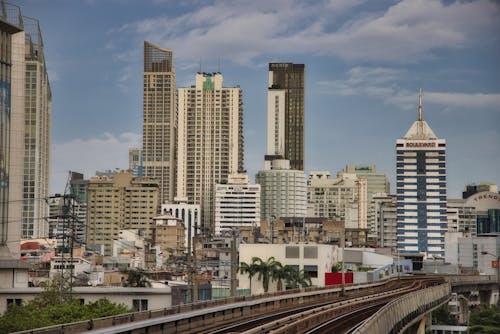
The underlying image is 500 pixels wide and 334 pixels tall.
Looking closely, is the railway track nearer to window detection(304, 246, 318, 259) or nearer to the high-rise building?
the high-rise building

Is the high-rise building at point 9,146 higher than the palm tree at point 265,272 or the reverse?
higher

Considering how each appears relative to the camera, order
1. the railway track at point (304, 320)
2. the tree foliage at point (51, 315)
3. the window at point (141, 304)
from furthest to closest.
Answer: the window at point (141, 304), the tree foliage at point (51, 315), the railway track at point (304, 320)

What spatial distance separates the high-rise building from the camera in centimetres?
12138

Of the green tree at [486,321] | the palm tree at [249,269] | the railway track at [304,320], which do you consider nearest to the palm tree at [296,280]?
the palm tree at [249,269]

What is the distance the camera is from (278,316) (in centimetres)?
7275

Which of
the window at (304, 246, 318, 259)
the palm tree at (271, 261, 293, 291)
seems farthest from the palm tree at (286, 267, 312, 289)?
the window at (304, 246, 318, 259)

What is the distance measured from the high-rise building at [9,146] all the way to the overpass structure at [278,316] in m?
39.5

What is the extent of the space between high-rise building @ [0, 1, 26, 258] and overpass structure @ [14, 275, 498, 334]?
130 feet

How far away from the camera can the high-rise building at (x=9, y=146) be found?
398 feet

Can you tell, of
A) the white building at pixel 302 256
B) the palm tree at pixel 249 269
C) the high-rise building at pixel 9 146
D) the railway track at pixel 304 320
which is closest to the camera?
the railway track at pixel 304 320

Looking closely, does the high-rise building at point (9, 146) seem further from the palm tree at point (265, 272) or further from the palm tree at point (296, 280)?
the palm tree at point (296, 280)

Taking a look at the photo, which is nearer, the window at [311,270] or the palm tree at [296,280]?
the palm tree at [296,280]

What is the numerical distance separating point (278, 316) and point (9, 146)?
65080mm

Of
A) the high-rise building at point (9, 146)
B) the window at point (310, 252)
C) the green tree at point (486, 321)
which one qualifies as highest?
A: the high-rise building at point (9, 146)
